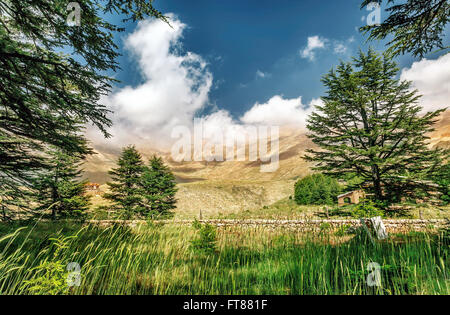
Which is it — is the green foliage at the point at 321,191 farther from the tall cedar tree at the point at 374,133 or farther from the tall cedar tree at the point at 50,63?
the tall cedar tree at the point at 50,63

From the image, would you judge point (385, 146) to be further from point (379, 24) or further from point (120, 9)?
point (120, 9)

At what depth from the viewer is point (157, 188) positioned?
1037 inches

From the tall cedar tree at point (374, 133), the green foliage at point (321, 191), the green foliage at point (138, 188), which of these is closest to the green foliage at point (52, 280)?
the tall cedar tree at point (374, 133)

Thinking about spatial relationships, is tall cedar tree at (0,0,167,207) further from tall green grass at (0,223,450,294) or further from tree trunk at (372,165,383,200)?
tree trunk at (372,165,383,200)

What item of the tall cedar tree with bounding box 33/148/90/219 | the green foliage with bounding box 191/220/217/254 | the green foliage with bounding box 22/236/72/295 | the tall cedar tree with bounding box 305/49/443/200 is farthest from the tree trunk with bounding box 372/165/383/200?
the tall cedar tree with bounding box 33/148/90/219

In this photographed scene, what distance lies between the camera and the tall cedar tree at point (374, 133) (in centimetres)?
1288

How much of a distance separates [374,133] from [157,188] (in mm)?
25342

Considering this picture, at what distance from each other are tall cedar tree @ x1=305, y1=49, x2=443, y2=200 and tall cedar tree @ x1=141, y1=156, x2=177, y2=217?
20.5 meters

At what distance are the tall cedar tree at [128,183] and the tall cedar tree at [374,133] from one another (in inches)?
859

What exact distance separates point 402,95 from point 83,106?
2017 cm

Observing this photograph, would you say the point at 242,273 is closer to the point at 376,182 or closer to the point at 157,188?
the point at 376,182

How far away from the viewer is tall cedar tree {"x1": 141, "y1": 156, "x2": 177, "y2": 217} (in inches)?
987

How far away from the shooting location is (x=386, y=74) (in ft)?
50.3
